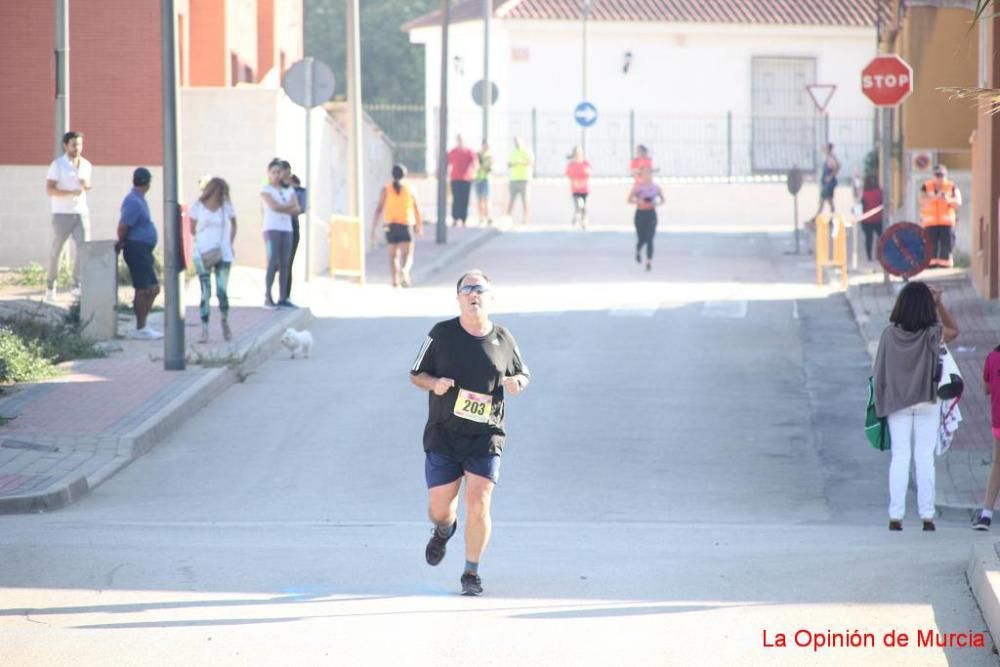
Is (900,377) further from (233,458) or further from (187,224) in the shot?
(187,224)

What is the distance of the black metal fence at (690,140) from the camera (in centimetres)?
4847

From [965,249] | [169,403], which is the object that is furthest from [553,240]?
[169,403]

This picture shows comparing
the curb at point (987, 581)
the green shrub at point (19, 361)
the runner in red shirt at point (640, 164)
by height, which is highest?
the runner in red shirt at point (640, 164)

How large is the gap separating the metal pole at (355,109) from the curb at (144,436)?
6664 millimetres

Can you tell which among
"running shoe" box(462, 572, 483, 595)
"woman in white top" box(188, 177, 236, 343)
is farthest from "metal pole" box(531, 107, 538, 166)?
"running shoe" box(462, 572, 483, 595)

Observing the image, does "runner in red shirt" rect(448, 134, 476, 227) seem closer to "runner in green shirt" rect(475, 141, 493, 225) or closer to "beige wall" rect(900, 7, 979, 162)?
"runner in green shirt" rect(475, 141, 493, 225)

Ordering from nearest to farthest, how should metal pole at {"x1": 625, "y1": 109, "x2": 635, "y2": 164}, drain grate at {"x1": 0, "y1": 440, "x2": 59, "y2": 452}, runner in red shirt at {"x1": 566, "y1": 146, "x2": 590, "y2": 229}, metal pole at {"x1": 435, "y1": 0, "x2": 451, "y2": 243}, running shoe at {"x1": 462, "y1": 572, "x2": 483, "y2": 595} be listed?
1. running shoe at {"x1": 462, "y1": 572, "x2": 483, "y2": 595}
2. drain grate at {"x1": 0, "y1": 440, "x2": 59, "y2": 452}
3. metal pole at {"x1": 435, "y1": 0, "x2": 451, "y2": 243}
4. runner in red shirt at {"x1": 566, "y1": 146, "x2": 590, "y2": 229}
5. metal pole at {"x1": 625, "y1": 109, "x2": 635, "y2": 164}

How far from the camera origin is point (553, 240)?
36.6 metres

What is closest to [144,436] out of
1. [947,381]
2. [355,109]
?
[947,381]

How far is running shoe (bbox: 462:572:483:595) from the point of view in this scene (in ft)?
29.6

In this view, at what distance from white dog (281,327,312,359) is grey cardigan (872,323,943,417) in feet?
28.4

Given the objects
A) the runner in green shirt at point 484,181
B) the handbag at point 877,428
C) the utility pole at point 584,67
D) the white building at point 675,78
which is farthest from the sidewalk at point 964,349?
the white building at point 675,78

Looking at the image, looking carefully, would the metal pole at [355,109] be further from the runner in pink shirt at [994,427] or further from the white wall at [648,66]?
the white wall at [648,66]

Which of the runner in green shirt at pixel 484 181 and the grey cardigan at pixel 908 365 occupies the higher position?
the runner in green shirt at pixel 484 181
